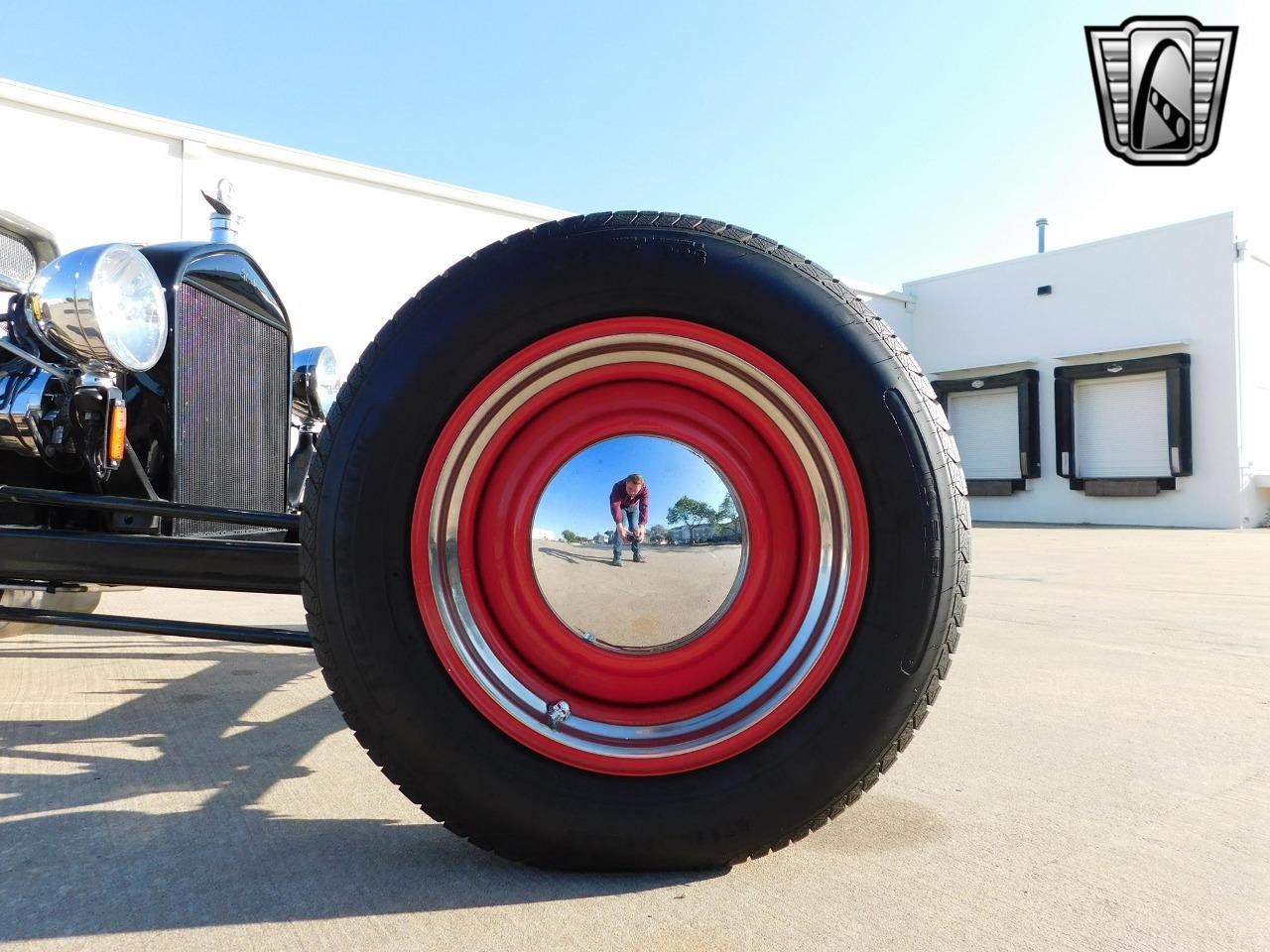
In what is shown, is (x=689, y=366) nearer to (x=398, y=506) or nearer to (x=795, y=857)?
(x=398, y=506)

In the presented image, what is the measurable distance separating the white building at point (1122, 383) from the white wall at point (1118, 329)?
1.1 inches

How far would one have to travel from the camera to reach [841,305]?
1291mm

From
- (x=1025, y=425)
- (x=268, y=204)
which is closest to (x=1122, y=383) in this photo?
(x=1025, y=425)

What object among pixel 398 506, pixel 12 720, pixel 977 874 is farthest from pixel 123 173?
pixel 977 874

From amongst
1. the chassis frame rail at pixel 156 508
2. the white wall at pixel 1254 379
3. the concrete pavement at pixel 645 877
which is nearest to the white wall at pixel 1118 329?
the white wall at pixel 1254 379

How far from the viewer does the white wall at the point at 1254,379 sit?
1630 cm

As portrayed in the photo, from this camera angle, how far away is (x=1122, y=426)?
1762 cm

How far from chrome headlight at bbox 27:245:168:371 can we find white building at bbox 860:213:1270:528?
1889 cm

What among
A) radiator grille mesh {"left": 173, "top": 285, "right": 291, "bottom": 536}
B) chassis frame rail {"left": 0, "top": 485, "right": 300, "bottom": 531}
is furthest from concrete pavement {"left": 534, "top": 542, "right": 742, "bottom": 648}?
radiator grille mesh {"left": 173, "top": 285, "right": 291, "bottom": 536}

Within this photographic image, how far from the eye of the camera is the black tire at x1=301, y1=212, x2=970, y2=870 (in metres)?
1.20

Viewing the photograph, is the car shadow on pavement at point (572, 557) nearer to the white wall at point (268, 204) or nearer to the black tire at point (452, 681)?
the black tire at point (452, 681)

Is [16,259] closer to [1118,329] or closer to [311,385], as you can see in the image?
[311,385]

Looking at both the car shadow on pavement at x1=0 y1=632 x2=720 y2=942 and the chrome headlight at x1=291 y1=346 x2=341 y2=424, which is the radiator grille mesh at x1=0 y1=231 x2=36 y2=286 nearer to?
the chrome headlight at x1=291 y1=346 x2=341 y2=424

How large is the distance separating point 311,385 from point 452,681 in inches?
87.7
